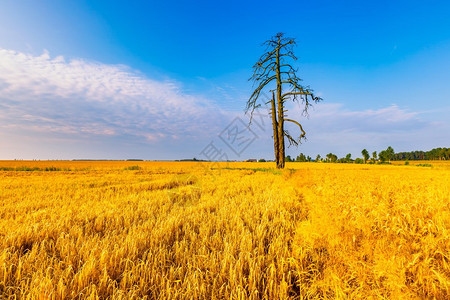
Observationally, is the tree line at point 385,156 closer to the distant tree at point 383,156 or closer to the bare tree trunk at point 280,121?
the distant tree at point 383,156

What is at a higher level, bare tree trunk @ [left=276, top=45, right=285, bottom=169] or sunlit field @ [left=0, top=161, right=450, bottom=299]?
bare tree trunk @ [left=276, top=45, right=285, bottom=169]

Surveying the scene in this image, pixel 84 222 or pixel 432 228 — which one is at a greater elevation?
pixel 432 228

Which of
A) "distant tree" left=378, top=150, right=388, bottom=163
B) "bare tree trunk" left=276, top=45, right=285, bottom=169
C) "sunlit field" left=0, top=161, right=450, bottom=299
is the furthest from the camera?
"distant tree" left=378, top=150, right=388, bottom=163

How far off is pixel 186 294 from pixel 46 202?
5.56m

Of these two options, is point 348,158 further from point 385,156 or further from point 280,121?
point 280,121

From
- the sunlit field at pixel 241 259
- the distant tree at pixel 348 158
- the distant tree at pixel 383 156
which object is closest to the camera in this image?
the sunlit field at pixel 241 259

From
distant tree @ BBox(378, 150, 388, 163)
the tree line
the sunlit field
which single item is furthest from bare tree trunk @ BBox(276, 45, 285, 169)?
distant tree @ BBox(378, 150, 388, 163)

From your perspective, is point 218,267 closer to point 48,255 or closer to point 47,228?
point 48,255

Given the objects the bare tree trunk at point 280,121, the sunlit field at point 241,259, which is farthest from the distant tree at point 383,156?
the sunlit field at point 241,259

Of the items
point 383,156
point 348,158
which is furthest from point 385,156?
point 348,158

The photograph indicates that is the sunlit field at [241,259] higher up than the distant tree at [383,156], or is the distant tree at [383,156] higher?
the distant tree at [383,156]

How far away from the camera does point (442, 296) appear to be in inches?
55.3

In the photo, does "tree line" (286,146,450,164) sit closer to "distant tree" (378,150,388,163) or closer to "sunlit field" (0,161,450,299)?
"distant tree" (378,150,388,163)

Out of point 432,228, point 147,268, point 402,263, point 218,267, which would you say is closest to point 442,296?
point 402,263
